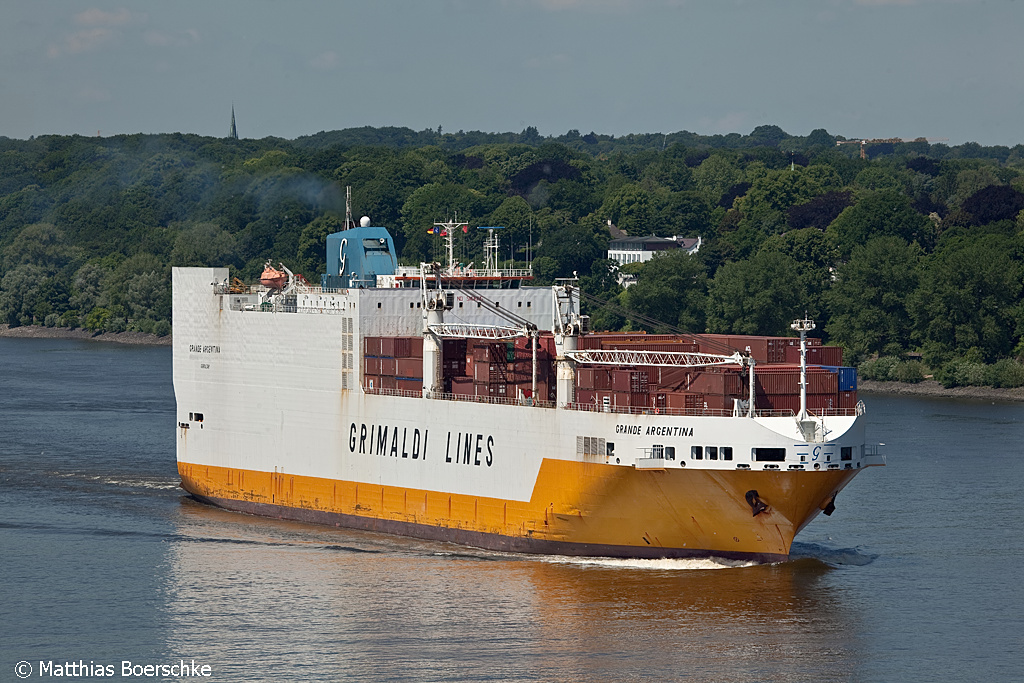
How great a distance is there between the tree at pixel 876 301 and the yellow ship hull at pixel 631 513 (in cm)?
5229

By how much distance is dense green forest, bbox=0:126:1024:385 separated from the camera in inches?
3558

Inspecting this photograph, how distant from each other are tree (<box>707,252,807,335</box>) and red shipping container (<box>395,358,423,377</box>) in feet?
165

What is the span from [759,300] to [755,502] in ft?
184

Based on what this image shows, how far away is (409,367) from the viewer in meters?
44.8

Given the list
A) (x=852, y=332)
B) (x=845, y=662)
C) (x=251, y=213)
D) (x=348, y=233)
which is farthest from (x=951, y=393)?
(x=251, y=213)

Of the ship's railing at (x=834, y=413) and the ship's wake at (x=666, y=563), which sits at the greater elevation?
the ship's railing at (x=834, y=413)

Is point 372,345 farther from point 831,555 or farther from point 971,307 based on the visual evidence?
point 971,307

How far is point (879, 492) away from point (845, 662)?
18044 mm

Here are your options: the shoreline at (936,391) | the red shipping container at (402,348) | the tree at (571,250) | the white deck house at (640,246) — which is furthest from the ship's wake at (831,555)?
the white deck house at (640,246)

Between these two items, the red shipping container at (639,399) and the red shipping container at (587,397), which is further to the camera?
the red shipping container at (587,397)

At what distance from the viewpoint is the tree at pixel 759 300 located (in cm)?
9325

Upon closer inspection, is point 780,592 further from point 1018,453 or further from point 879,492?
point 1018,453

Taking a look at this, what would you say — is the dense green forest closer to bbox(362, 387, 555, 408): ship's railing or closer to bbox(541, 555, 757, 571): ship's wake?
bbox(362, 387, 555, 408): ship's railing

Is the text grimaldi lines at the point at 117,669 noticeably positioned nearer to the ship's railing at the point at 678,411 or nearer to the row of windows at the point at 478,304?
the ship's railing at the point at 678,411
